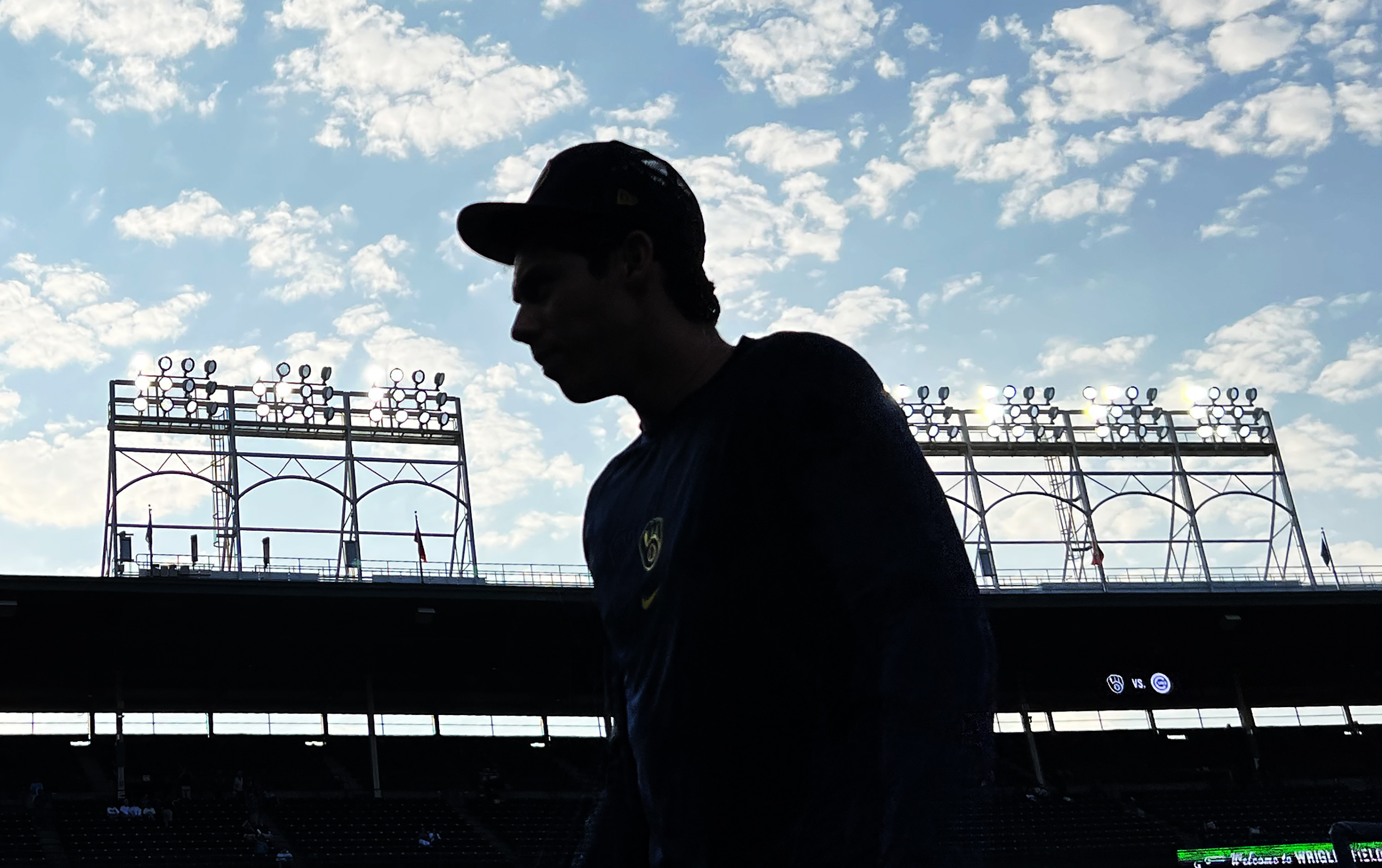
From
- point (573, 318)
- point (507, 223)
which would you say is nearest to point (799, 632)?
point (573, 318)

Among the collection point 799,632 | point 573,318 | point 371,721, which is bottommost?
point 799,632

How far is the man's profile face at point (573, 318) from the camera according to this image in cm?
151

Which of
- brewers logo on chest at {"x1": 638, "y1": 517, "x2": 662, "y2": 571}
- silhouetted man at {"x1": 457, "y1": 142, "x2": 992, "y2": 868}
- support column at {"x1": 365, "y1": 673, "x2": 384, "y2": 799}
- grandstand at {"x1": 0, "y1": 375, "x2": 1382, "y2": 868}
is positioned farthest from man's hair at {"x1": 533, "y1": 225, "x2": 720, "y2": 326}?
support column at {"x1": 365, "y1": 673, "x2": 384, "y2": 799}

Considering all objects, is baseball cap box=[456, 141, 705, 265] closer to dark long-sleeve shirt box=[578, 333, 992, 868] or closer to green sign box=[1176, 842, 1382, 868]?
dark long-sleeve shirt box=[578, 333, 992, 868]

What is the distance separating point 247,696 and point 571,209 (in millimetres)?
31486

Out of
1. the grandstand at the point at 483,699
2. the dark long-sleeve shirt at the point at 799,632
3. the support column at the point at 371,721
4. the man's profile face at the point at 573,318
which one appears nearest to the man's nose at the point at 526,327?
the man's profile face at the point at 573,318

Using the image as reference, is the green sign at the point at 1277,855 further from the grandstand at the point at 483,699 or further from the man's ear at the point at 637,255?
the man's ear at the point at 637,255

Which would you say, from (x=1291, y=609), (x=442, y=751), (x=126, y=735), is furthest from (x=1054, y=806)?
(x=126, y=735)

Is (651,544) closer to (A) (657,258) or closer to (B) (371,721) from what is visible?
(A) (657,258)

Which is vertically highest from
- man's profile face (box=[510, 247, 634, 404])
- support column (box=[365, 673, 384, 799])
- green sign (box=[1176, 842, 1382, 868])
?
support column (box=[365, 673, 384, 799])

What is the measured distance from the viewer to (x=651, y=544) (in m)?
1.47

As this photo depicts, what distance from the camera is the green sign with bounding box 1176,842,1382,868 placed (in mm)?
28969

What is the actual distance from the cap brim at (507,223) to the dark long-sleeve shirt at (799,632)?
10.1 inches

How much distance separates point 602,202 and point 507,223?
0.13 meters
